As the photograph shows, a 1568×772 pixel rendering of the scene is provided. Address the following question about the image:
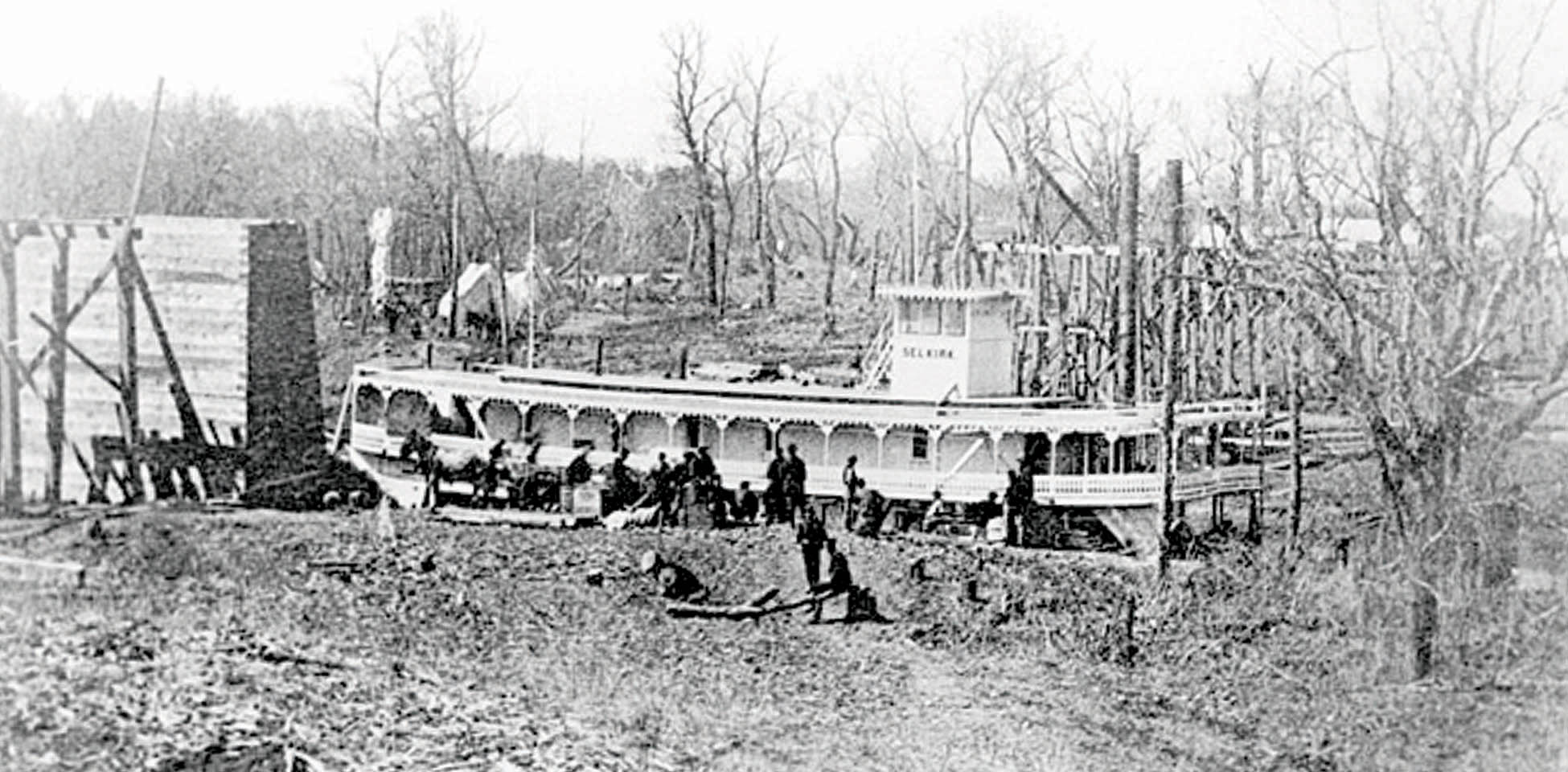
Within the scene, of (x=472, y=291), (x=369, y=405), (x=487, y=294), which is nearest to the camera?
(x=472, y=291)

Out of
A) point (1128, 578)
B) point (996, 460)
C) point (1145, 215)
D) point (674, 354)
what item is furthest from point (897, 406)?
point (1145, 215)

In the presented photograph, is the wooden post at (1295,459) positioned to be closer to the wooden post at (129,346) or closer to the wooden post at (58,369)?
the wooden post at (129,346)

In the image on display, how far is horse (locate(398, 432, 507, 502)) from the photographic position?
9414 millimetres

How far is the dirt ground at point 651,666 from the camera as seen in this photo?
6262 millimetres

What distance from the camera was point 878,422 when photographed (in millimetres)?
9469

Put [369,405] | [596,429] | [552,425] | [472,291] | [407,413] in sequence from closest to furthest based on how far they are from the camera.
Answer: [596,429], [552,425], [472,291], [407,413], [369,405]

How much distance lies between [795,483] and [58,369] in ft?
12.6

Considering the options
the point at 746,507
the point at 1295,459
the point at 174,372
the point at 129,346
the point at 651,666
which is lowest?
the point at 651,666

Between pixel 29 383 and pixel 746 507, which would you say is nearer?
pixel 29 383

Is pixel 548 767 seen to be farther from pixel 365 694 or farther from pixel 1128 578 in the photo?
pixel 1128 578

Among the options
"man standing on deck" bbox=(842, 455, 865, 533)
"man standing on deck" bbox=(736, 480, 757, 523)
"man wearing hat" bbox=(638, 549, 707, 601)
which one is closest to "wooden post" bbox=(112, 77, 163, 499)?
"man wearing hat" bbox=(638, 549, 707, 601)

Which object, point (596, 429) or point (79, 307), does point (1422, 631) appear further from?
point (79, 307)

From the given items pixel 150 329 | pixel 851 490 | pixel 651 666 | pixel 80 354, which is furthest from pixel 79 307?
pixel 851 490

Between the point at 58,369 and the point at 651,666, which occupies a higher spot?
the point at 58,369
